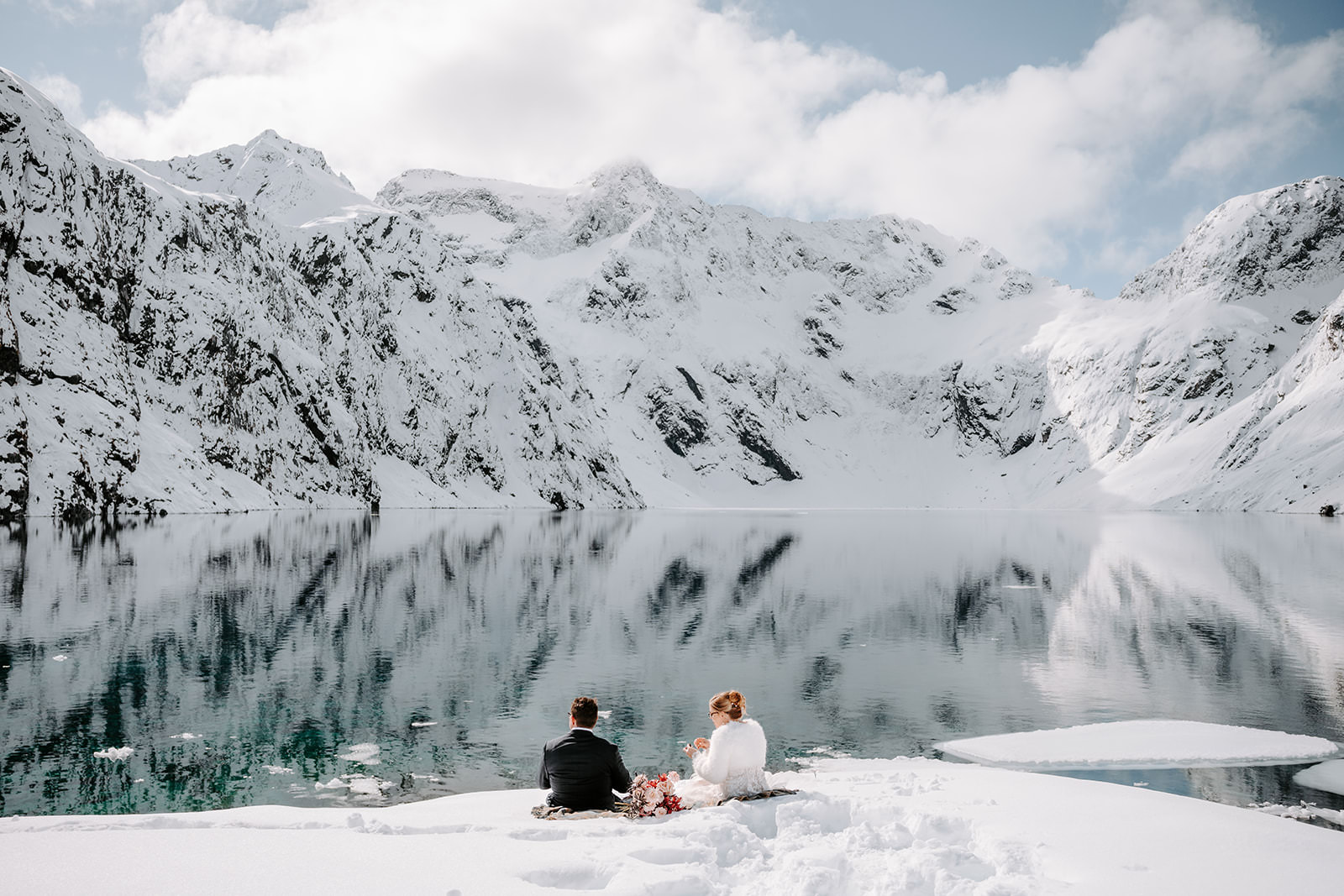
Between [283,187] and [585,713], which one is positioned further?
[283,187]

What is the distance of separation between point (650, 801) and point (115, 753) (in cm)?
1089

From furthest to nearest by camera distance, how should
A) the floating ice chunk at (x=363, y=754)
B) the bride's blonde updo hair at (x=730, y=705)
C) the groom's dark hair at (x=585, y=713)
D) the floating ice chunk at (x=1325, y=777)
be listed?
the floating ice chunk at (x=363, y=754) < the floating ice chunk at (x=1325, y=777) < the bride's blonde updo hair at (x=730, y=705) < the groom's dark hair at (x=585, y=713)

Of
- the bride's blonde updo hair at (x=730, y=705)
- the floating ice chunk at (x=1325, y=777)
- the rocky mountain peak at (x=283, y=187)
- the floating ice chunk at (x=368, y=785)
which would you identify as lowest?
the floating ice chunk at (x=1325, y=777)

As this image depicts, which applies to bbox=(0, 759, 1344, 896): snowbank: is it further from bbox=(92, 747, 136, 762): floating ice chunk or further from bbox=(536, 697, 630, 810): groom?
bbox=(92, 747, 136, 762): floating ice chunk

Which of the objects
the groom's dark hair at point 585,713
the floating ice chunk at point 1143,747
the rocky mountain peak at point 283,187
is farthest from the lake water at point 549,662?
the rocky mountain peak at point 283,187

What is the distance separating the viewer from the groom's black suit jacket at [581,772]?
1171cm

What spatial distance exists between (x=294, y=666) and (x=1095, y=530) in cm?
10230

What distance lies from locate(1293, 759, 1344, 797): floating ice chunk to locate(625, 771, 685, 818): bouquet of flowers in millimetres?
11019

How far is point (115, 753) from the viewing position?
16500 millimetres

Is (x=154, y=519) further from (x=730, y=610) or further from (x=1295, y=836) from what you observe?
(x=1295, y=836)

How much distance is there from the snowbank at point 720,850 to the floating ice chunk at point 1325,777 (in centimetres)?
544

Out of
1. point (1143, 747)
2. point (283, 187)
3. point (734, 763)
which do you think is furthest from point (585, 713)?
point (283, 187)

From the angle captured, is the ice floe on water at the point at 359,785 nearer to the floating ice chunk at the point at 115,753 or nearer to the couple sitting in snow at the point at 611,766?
the floating ice chunk at the point at 115,753

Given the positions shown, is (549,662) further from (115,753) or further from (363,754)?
(115,753)
